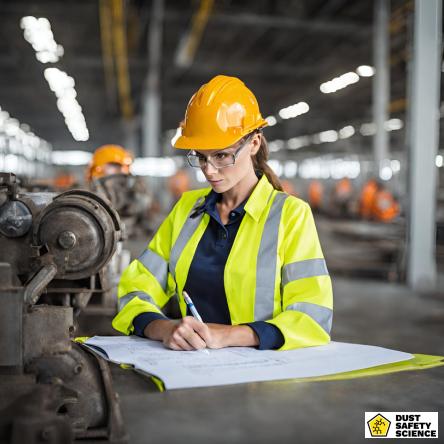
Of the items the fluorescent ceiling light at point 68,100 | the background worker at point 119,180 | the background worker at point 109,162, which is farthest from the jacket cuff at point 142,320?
the fluorescent ceiling light at point 68,100

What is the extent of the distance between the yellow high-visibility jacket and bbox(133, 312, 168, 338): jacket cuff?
21mm

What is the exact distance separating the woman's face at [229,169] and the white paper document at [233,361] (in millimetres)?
536

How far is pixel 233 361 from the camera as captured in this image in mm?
1643

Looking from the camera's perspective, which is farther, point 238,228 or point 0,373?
point 238,228

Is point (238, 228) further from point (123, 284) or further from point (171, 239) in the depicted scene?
point (123, 284)

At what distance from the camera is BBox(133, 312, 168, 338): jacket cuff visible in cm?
192

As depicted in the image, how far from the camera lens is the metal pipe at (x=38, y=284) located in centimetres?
147

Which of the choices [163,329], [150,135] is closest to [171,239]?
[163,329]

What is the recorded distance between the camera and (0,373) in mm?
1399

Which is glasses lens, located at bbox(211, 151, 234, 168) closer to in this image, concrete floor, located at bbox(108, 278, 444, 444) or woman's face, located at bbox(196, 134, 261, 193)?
woman's face, located at bbox(196, 134, 261, 193)

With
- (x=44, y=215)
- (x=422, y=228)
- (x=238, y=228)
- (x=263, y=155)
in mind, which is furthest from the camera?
(x=422, y=228)

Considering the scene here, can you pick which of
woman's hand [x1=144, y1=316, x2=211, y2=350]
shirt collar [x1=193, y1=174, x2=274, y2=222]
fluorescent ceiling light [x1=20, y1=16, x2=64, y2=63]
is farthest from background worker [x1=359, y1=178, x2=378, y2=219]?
woman's hand [x1=144, y1=316, x2=211, y2=350]

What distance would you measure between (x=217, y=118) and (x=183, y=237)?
44 cm

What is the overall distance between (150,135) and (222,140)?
48.6 feet
